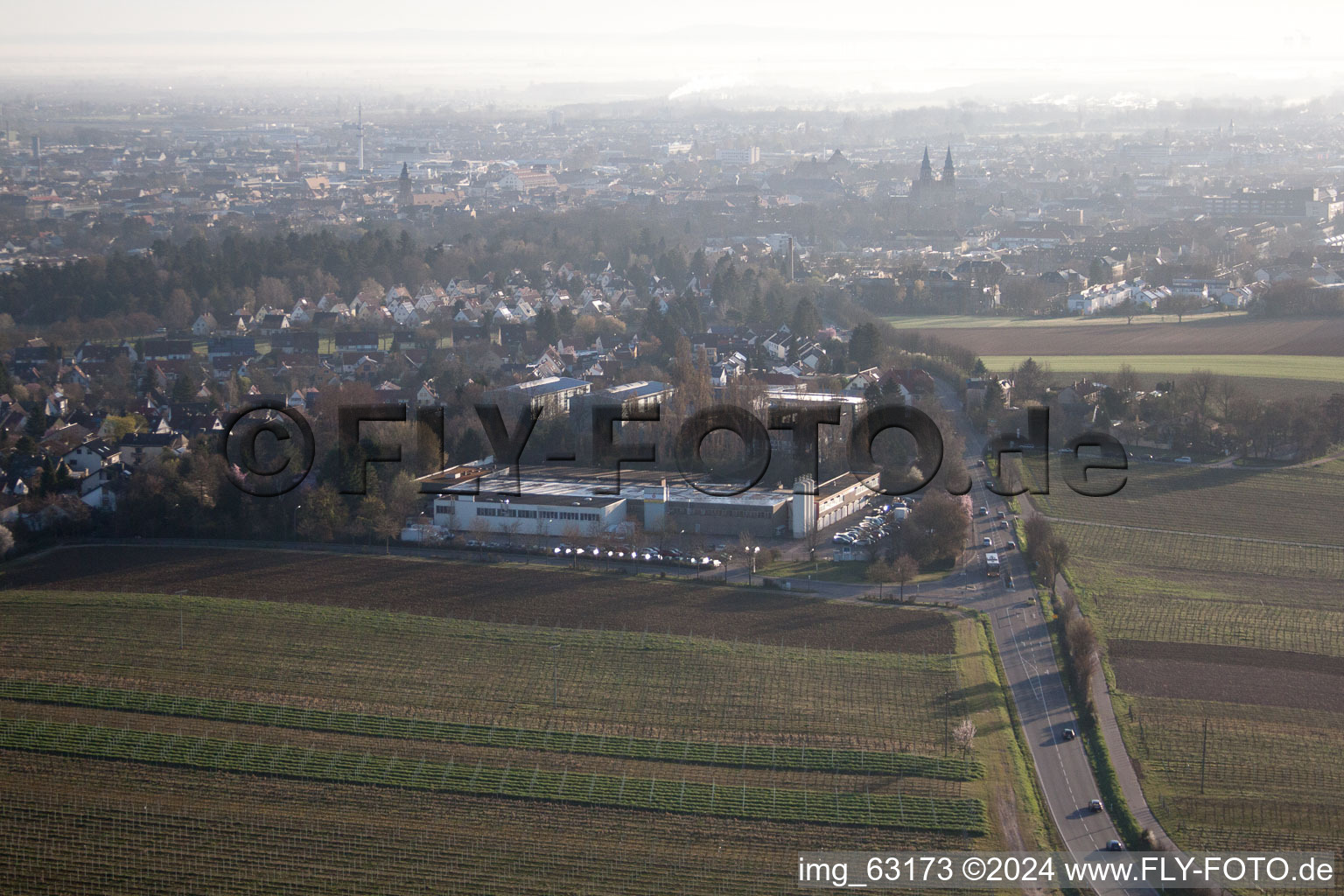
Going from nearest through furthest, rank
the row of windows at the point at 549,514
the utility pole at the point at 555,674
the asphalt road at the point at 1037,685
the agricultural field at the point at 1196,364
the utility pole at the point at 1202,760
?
the asphalt road at the point at 1037,685
the utility pole at the point at 1202,760
the utility pole at the point at 555,674
the row of windows at the point at 549,514
the agricultural field at the point at 1196,364

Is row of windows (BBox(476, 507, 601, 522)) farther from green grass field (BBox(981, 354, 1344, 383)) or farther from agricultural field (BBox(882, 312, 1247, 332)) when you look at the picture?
agricultural field (BBox(882, 312, 1247, 332))

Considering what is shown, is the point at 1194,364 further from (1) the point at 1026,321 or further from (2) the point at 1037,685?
(2) the point at 1037,685

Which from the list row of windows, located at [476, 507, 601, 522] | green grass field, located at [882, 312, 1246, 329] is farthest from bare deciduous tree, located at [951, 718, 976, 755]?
green grass field, located at [882, 312, 1246, 329]

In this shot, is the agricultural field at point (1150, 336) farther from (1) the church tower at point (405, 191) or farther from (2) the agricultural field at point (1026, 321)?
(1) the church tower at point (405, 191)

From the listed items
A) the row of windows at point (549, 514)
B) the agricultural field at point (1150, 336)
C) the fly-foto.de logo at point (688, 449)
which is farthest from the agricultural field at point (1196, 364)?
the row of windows at point (549, 514)

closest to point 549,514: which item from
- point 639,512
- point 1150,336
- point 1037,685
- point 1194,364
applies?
point 639,512

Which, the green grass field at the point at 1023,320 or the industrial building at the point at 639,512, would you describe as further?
the green grass field at the point at 1023,320

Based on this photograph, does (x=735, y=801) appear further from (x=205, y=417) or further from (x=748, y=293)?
(x=748, y=293)
